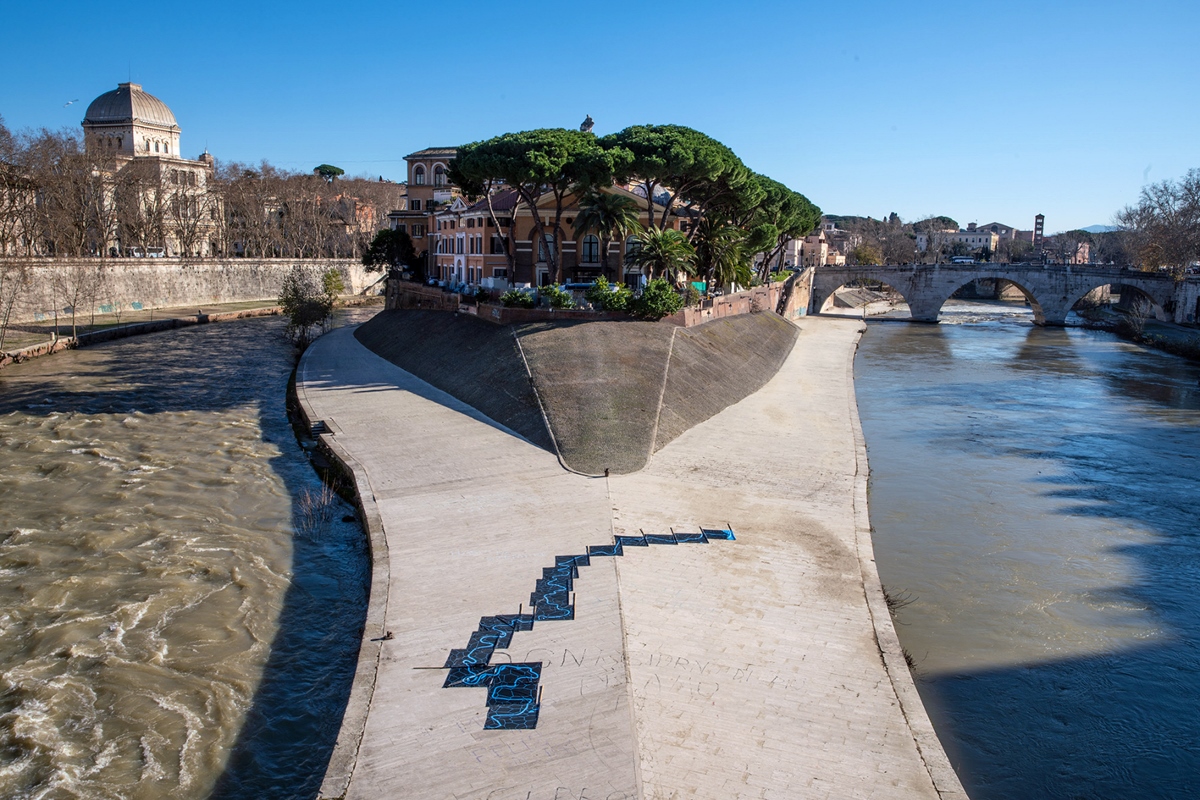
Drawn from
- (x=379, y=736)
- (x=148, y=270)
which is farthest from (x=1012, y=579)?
(x=148, y=270)

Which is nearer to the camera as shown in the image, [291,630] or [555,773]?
[555,773]

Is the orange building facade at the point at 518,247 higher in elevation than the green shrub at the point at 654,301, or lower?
higher

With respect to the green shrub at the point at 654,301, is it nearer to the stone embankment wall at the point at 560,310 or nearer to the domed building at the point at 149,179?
the stone embankment wall at the point at 560,310

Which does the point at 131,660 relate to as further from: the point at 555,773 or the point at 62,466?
→ the point at 62,466

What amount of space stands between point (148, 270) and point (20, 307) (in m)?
15.3

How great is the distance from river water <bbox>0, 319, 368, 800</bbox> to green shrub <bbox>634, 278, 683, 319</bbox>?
17.0m

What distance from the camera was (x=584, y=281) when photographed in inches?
2084

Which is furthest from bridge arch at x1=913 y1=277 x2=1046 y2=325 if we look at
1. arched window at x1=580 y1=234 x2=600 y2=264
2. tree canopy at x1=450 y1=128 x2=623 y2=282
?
tree canopy at x1=450 y1=128 x2=623 y2=282

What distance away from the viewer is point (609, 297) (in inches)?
1547

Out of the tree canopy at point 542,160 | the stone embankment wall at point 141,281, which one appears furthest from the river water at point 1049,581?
the stone embankment wall at point 141,281

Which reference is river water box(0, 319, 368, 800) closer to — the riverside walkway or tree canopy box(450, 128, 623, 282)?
the riverside walkway

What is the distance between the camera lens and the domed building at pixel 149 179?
7350 centimetres

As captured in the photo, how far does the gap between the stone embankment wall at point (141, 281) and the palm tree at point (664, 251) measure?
3454 cm

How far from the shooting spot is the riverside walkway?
10.7m
